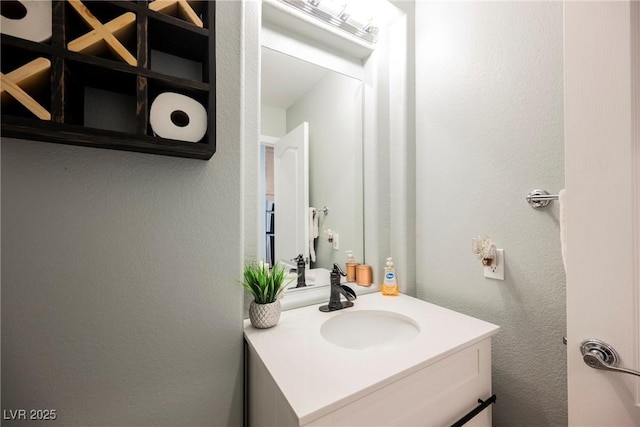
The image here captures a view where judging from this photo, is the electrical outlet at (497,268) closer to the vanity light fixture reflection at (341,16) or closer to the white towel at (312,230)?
the white towel at (312,230)

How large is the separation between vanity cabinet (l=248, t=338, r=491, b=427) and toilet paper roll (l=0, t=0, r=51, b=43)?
934 millimetres

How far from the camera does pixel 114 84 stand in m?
0.66

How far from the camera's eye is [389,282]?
1.21 meters

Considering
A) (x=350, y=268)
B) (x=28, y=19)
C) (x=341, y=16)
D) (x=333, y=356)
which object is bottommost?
(x=333, y=356)

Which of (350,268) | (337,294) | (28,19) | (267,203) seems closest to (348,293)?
(337,294)

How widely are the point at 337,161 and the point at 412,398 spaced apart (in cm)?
103

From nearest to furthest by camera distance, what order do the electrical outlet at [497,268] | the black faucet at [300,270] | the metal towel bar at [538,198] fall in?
the metal towel bar at [538,198]
the electrical outlet at [497,268]
the black faucet at [300,270]

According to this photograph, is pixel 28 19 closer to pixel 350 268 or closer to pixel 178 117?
pixel 178 117

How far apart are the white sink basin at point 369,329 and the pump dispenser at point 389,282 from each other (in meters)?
0.19

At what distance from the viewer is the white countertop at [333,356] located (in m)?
0.56

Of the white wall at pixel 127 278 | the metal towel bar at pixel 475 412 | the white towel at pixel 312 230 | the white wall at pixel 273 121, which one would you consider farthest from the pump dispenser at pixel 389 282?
the white wall at pixel 273 121

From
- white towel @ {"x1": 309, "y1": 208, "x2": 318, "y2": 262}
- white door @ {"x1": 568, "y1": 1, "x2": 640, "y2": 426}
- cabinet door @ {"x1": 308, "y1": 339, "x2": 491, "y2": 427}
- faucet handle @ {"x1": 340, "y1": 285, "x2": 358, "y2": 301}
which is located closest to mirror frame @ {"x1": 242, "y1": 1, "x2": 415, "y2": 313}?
faucet handle @ {"x1": 340, "y1": 285, "x2": 358, "y2": 301}

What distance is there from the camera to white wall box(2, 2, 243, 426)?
590 mm

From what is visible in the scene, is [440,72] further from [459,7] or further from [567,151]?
[567,151]
